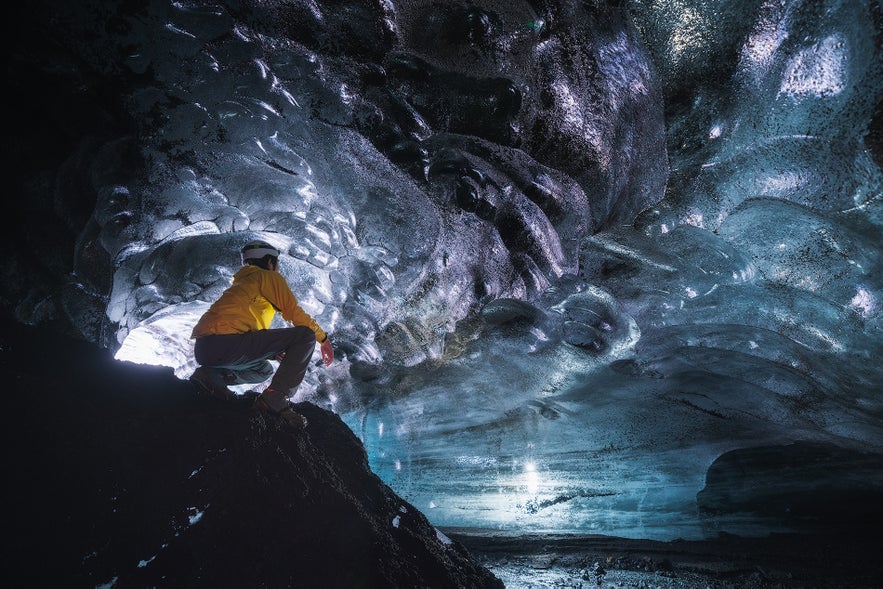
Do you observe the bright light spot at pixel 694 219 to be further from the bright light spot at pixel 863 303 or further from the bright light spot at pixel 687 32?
the bright light spot at pixel 687 32

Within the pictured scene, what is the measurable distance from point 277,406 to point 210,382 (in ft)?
1.50

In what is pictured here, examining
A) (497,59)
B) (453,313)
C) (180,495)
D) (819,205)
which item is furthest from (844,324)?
(180,495)

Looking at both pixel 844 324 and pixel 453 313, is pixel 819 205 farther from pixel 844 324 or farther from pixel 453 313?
pixel 453 313

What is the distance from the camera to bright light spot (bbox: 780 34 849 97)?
12.1 ft

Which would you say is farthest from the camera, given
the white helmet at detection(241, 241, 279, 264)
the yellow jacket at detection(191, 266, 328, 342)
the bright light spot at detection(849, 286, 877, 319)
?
the bright light spot at detection(849, 286, 877, 319)

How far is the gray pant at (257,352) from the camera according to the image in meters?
3.04

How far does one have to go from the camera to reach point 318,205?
13.9 feet

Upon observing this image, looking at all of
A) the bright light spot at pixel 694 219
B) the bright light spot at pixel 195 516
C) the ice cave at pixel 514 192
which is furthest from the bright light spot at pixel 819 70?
the bright light spot at pixel 195 516

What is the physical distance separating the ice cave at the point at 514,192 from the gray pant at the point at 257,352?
1.41m

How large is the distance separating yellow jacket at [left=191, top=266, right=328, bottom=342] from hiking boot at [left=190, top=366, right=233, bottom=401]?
255 millimetres

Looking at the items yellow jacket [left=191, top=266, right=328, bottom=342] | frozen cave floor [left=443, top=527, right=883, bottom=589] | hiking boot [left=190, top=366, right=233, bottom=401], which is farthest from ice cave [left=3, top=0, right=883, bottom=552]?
hiking boot [left=190, top=366, right=233, bottom=401]

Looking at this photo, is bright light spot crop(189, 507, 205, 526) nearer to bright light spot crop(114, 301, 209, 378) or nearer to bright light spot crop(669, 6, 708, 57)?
bright light spot crop(114, 301, 209, 378)

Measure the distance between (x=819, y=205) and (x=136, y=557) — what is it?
5822 mm

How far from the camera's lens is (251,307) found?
10.7 feet
